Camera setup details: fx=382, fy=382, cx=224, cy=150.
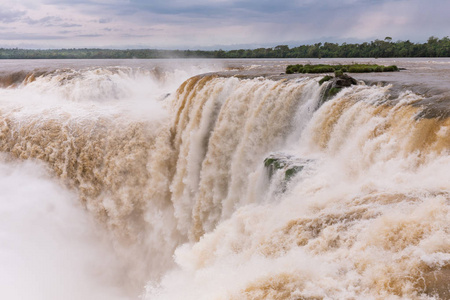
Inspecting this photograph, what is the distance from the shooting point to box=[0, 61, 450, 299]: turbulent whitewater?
13.9 ft

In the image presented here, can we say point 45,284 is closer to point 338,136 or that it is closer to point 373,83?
point 338,136

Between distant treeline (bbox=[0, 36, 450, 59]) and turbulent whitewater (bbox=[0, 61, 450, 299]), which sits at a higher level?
distant treeline (bbox=[0, 36, 450, 59])

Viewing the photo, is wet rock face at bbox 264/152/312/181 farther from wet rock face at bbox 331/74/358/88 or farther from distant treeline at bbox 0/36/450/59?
→ distant treeline at bbox 0/36/450/59

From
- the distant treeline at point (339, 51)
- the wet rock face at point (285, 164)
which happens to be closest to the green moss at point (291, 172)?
the wet rock face at point (285, 164)

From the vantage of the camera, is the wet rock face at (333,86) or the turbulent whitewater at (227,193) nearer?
the turbulent whitewater at (227,193)

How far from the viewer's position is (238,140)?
39.5ft

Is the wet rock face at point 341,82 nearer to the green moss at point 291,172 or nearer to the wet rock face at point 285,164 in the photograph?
the wet rock face at point 285,164

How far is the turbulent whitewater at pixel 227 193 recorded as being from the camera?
4.23m

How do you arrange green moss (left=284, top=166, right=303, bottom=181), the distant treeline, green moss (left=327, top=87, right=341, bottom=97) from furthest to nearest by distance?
the distant treeline → green moss (left=327, top=87, right=341, bottom=97) → green moss (left=284, top=166, right=303, bottom=181)

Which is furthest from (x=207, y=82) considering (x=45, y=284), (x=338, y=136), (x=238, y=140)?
(x=45, y=284)

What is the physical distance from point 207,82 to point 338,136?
26.1 ft

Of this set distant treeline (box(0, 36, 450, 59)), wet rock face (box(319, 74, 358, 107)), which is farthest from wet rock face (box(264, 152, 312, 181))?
distant treeline (box(0, 36, 450, 59))

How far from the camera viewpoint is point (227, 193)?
39.1ft

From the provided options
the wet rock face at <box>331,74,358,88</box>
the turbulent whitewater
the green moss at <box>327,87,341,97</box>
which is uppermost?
the wet rock face at <box>331,74,358,88</box>
